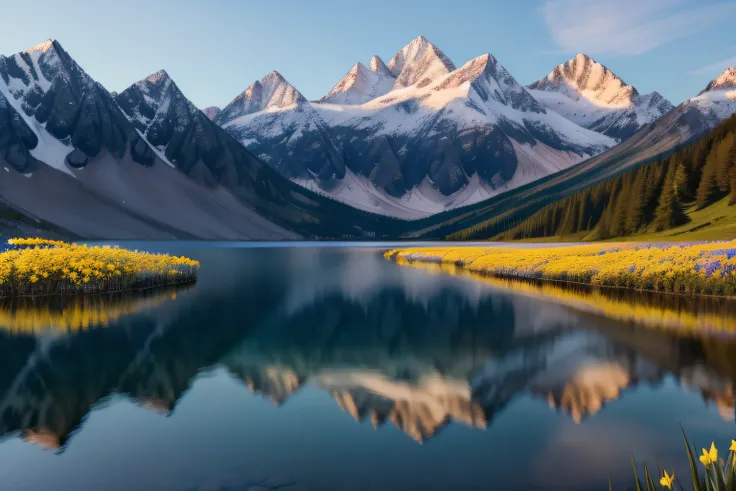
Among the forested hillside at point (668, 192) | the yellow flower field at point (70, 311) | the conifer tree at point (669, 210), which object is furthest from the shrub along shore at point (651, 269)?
the forested hillside at point (668, 192)

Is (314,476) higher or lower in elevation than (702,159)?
lower

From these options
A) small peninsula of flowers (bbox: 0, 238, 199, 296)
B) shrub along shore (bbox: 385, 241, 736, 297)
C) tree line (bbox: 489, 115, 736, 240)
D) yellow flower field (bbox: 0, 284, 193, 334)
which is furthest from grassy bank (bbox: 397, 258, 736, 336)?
tree line (bbox: 489, 115, 736, 240)

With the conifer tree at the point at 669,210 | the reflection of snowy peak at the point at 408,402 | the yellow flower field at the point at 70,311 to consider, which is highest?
the conifer tree at the point at 669,210

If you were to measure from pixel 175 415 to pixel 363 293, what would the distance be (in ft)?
116

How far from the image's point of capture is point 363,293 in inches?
2041

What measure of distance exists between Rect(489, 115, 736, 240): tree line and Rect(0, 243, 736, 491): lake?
106m

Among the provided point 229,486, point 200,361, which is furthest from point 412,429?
point 200,361

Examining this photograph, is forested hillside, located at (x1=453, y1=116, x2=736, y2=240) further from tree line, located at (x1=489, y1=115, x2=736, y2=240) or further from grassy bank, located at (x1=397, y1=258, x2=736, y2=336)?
grassy bank, located at (x1=397, y1=258, x2=736, y2=336)

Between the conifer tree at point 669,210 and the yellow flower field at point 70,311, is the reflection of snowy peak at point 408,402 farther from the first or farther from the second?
the conifer tree at point 669,210

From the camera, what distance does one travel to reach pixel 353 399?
18.6m

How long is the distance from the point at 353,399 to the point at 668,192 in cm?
13510

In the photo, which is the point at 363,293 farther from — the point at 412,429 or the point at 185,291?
the point at 412,429

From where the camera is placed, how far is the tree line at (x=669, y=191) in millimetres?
128250

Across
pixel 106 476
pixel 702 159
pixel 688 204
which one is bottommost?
pixel 106 476
